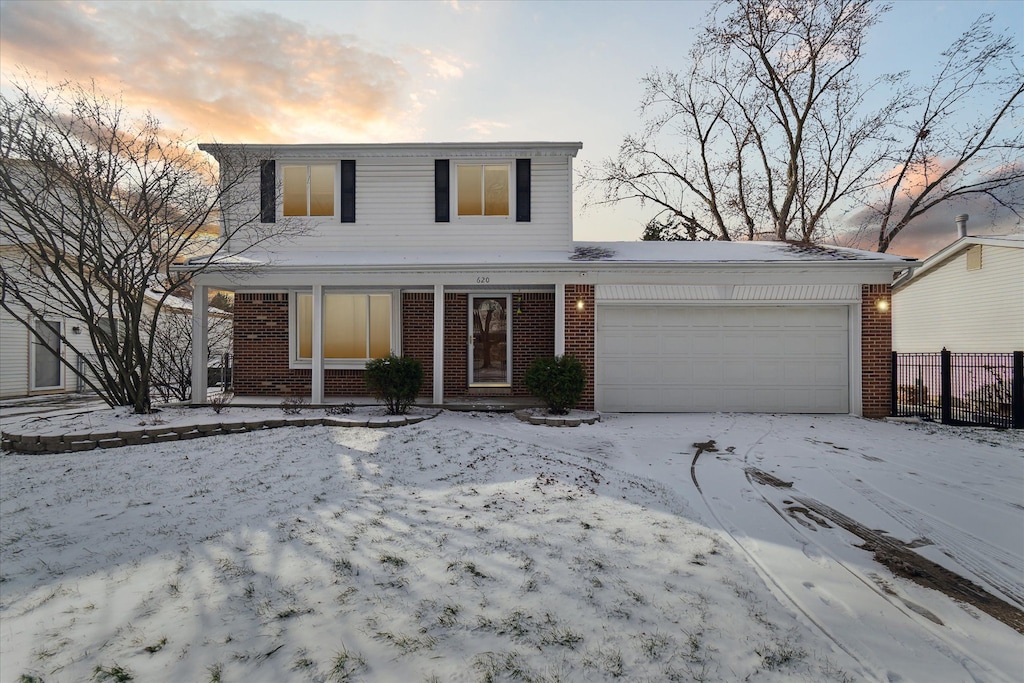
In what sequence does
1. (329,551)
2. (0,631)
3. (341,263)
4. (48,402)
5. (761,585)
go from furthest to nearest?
(48,402)
(341,263)
(329,551)
(761,585)
(0,631)

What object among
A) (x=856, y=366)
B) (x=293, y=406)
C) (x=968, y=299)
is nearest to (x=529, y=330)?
(x=293, y=406)

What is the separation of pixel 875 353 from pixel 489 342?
26.0 feet

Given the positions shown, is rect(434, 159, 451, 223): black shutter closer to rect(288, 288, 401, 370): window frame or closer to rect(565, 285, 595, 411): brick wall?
rect(288, 288, 401, 370): window frame

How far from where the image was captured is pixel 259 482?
4996 millimetres

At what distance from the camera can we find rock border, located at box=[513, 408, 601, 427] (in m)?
8.30

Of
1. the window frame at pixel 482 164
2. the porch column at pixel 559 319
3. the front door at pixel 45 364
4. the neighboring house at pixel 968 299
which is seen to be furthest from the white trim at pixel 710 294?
the front door at pixel 45 364

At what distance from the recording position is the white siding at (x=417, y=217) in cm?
1077

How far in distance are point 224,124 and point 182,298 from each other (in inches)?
494

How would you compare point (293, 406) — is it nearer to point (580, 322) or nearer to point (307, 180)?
point (307, 180)

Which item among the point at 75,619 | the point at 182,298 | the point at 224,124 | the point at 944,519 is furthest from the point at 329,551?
the point at 182,298

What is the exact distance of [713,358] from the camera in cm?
981

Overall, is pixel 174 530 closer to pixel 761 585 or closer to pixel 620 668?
pixel 620 668

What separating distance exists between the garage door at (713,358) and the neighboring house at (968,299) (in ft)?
14.1

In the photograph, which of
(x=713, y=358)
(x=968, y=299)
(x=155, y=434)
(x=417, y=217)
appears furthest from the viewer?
(x=968, y=299)
